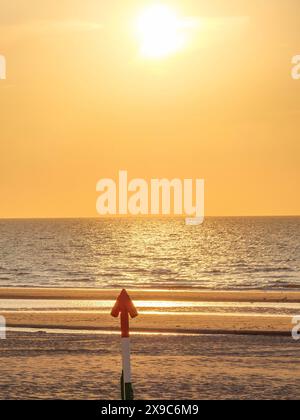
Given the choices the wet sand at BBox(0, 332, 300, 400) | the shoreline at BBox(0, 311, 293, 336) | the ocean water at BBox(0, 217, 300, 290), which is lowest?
the wet sand at BBox(0, 332, 300, 400)

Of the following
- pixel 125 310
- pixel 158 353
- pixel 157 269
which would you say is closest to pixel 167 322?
pixel 158 353

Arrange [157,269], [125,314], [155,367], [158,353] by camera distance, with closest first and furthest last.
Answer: [125,314], [155,367], [158,353], [157,269]

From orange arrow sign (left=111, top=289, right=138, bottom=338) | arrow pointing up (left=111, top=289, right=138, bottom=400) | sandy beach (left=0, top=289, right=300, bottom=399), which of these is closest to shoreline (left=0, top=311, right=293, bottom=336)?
sandy beach (left=0, top=289, right=300, bottom=399)

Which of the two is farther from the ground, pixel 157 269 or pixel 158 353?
pixel 157 269

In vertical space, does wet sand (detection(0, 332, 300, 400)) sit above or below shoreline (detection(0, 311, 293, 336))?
below

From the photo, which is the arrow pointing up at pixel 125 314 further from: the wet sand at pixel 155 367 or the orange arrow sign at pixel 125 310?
the wet sand at pixel 155 367

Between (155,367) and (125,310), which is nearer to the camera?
(125,310)

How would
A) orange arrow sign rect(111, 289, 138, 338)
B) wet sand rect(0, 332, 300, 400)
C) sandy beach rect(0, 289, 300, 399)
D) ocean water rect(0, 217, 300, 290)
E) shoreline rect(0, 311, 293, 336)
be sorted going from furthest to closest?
ocean water rect(0, 217, 300, 290) < shoreline rect(0, 311, 293, 336) < sandy beach rect(0, 289, 300, 399) < wet sand rect(0, 332, 300, 400) < orange arrow sign rect(111, 289, 138, 338)

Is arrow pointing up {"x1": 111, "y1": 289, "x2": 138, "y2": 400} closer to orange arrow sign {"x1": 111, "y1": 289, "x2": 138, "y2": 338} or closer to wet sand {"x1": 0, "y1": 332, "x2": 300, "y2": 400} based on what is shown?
orange arrow sign {"x1": 111, "y1": 289, "x2": 138, "y2": 338}

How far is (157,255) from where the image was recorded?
125625 millimetres

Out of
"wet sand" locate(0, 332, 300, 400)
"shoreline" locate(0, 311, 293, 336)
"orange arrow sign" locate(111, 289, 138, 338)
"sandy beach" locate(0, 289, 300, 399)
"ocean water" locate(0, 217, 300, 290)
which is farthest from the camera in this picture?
"ocean water" locate(0, 217, 300, 290)

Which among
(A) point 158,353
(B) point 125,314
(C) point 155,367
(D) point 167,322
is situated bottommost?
(C) point 155,367

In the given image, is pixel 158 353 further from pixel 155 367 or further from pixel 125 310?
pixel 125 310
